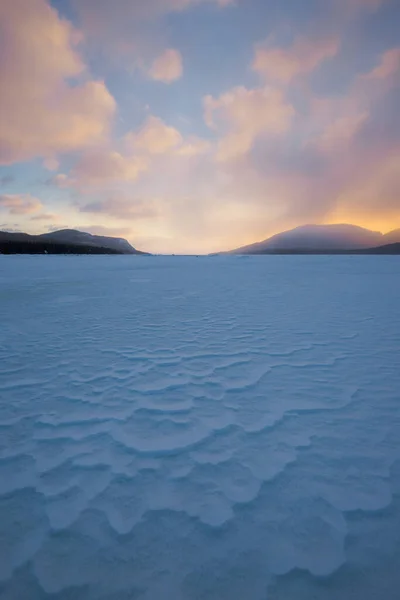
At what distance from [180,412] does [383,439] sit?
6.53ft

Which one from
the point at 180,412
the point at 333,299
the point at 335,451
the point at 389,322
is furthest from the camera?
the point at 333,299

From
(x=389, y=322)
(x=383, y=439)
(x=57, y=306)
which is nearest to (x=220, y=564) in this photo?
(x=383, y=439)

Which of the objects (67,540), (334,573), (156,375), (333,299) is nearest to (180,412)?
(156,375)

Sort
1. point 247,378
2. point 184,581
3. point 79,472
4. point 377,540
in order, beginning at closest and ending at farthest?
1. point 184,581
2. point 377,540
3. point 79,472
4. point 247,378

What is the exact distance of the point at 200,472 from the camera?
7.23 ft

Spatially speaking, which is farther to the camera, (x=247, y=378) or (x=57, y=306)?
(x=57, y=306)

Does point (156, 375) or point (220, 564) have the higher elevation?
point (156, 375)

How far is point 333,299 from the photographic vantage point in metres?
9.58

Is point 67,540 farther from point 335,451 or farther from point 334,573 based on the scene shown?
point 335,451

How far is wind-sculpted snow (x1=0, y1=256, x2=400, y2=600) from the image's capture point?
156 centimetres

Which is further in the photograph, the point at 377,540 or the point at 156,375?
the point at 156,375

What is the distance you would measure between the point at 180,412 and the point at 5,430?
69.1 inches

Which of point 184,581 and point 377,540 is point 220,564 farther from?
point 377,540

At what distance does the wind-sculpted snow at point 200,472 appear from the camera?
1.56 metres
